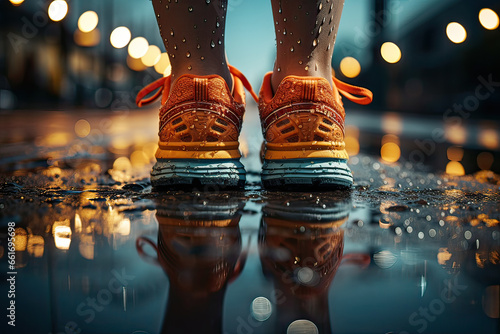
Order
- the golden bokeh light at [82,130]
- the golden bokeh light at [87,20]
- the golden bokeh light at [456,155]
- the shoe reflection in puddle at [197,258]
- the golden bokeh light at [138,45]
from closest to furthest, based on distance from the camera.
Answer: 1. the shoe reflection in puddle at [197,258]
2. the golden bokeh light at [456,155]
3. the golden bokeh light at [82,130]
4. the golden bokeh light at [87,20]
5. the golden bokeh light at [138,45]

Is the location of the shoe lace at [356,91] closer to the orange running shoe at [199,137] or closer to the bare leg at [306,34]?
the bare leg at [306,34]

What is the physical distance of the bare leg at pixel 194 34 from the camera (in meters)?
1.40

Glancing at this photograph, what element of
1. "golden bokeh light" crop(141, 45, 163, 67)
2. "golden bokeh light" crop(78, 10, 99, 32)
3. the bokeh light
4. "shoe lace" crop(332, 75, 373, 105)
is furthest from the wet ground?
"golden bokeh light" crop(141, 45, 163, 67)

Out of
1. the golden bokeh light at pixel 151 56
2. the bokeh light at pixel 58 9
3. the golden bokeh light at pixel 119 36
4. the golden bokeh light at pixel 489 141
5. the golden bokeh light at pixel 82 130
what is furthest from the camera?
the golden bokeh light at pixel 151 56

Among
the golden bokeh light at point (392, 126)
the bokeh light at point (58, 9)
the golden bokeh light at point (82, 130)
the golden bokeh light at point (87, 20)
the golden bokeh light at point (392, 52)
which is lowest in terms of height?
the golden bokeh light at point (82, 130)

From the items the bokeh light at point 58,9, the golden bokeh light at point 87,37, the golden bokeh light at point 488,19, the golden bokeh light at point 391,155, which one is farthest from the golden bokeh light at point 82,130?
the golden bokeh light at point 87,37

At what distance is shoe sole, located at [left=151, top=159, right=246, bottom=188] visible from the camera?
1349mm

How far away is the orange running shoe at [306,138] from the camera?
4.44 feet

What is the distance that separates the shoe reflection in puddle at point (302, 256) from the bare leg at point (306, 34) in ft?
1.54

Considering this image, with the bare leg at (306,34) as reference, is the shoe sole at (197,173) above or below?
below

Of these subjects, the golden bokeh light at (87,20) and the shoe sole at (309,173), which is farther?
the golden bokeh light at (87,20)

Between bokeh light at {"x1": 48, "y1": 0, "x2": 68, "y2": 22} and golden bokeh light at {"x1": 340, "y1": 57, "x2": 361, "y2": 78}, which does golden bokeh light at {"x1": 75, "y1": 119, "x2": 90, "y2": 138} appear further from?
golden bokeh light at {"x1": 340, "y1": 57, "x2": 361, "y2": 78}

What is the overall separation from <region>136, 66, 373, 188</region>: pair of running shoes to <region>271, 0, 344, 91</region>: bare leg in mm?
74

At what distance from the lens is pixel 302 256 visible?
748 mm
